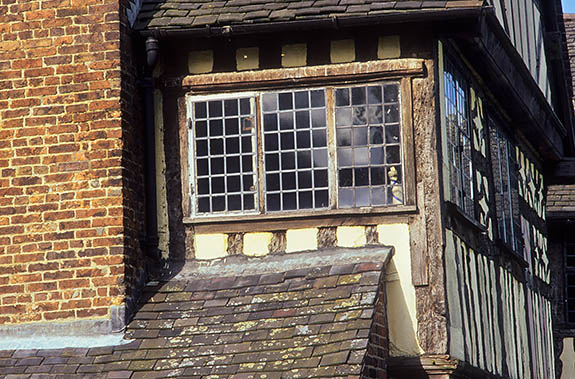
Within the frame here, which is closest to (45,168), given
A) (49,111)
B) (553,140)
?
(49,111)

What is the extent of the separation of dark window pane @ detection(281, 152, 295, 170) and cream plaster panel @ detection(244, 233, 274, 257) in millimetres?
680

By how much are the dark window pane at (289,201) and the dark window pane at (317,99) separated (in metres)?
0.89

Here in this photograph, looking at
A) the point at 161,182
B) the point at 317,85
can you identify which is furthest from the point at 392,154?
the point at 161,182

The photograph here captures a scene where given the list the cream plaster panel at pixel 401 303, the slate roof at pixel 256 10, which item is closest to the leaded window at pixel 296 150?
the cream plaster panel at pixel 401 303

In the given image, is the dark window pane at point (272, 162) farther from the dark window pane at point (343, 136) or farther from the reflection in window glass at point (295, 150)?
the dark window pane at point (343, 136)

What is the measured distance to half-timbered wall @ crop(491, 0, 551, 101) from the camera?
601 inches

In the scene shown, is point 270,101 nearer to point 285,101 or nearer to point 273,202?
point 285,101

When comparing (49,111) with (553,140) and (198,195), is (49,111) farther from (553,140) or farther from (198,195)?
(553,140)

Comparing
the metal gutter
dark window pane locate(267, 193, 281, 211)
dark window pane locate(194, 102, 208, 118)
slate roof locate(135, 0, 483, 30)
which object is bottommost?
dark window pane locate(267, 193, 281, 211)

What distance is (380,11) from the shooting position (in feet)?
37.4

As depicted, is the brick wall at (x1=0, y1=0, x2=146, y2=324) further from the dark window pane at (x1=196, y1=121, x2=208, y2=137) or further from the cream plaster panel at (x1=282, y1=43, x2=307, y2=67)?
the cream plaster panel at (x1=282, y1=43, x2=307, y2=67)

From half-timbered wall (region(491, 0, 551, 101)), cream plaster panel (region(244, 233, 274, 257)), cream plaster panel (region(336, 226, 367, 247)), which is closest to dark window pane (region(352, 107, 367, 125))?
cream plaster panel (region(336, 226, 367, 247))

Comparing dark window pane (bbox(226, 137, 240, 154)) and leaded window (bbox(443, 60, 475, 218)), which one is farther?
leaded window (bbox(443, 60, 475, 218))

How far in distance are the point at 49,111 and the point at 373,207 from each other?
3.18m
